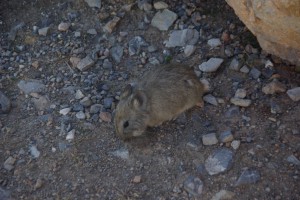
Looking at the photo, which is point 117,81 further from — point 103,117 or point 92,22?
point 92,22

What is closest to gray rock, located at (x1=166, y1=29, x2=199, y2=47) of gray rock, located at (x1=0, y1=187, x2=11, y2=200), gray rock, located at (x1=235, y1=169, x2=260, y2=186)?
gray rock, located at (x1=235, y1=169, x2=260, y2=186)

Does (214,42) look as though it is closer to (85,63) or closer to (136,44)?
(136,44)

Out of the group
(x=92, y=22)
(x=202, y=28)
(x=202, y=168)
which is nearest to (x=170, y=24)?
(x=202, y=28)

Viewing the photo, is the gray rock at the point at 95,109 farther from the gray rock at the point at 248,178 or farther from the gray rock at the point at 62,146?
Answer: the gray rock at the point at 248,178

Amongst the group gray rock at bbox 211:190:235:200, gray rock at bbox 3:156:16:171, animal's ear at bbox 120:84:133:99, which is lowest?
gray rock at bbox 3:156:16:171

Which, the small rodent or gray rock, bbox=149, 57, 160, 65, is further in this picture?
gray rock, bbox=149, 57, 160, 65

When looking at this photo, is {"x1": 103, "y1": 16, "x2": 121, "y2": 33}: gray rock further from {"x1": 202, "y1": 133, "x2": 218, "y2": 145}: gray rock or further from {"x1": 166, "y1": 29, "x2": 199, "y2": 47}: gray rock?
{"x1": 202, "y1": 133, "x2": 218, "y2": 145}: gray rock
